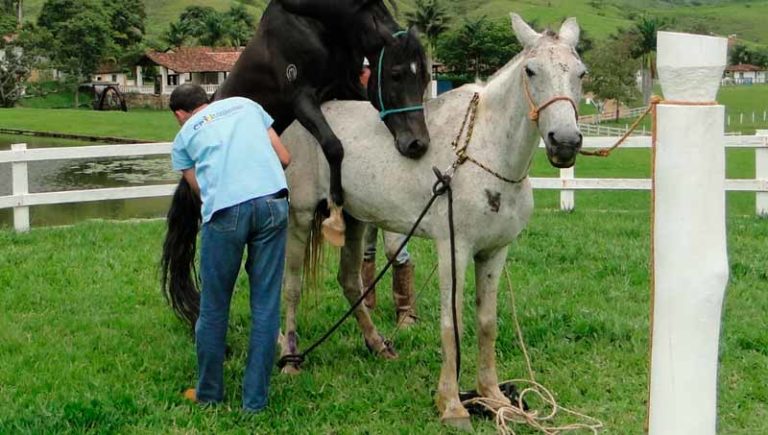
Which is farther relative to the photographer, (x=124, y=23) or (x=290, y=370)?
(x=124, y=23)

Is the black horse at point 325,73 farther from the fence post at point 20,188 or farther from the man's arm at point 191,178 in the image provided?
the fence post at point 20,188

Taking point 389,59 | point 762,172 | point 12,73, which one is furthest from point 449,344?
point 12,73

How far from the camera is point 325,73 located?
529 cm

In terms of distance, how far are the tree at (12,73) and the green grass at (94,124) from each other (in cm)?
1777

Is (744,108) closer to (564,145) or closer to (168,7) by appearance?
Answer: (564,145)

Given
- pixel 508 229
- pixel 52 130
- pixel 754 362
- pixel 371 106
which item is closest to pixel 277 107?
pixel 371 106

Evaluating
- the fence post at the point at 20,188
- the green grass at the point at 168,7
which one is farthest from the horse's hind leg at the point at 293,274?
the green grass at the point at 168,7

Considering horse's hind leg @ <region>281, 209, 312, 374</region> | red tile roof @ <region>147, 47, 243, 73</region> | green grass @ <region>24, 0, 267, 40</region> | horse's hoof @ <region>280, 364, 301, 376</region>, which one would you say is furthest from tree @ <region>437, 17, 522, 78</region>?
green grass @ <region>24, 0, 267, 40</region>

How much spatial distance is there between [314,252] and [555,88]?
8.08ft

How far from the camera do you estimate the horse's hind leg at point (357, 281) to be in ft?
19.2

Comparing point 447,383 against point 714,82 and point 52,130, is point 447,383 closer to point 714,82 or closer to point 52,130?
point 714,82

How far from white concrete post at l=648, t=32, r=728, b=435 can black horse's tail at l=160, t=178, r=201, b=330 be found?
3950 millimetres

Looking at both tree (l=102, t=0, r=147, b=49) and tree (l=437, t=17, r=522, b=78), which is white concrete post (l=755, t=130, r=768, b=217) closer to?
tree (l=437, t=17, r=522, b=78)

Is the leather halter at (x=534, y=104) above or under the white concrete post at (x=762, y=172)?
above
